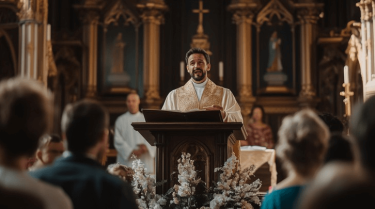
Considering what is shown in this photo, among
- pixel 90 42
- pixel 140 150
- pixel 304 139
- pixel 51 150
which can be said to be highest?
pixel 90 42

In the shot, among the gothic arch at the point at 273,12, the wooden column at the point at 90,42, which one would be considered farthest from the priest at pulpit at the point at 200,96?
the gothic arch at the point at 273,12

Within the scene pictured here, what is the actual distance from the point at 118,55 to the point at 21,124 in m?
11.0

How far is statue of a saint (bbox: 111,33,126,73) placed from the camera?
1291 cm

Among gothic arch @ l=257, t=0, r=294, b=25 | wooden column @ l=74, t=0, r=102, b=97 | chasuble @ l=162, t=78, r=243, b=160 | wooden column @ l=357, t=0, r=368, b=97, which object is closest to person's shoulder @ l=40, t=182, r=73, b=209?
chasuble @ l=162, t=78, r=243, b=160

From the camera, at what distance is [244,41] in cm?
1268

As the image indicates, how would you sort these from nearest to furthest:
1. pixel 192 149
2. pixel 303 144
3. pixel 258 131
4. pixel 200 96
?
pixel 303 144
pixel 192 149
pixel 200 96
pixel 258 131

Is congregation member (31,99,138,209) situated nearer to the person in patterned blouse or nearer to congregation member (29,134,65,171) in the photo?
congregation member (29,134,65,171)

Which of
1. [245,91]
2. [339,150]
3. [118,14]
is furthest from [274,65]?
[339,150]

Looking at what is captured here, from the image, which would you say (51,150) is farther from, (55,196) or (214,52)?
(214,52)

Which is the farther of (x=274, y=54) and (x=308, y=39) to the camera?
(x=274, y=54)

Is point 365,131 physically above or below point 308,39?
below

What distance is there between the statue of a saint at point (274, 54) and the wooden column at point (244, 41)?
441mm

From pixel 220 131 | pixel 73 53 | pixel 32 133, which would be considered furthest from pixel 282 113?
pixel 32 133

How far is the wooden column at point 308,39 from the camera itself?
Answer: 12.5 m
